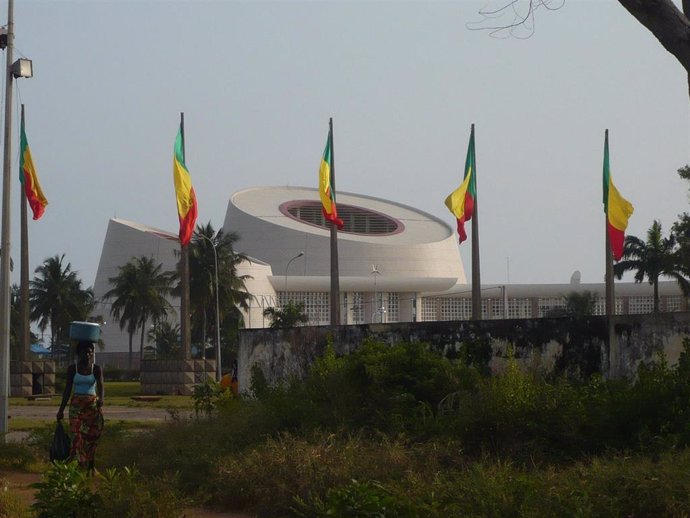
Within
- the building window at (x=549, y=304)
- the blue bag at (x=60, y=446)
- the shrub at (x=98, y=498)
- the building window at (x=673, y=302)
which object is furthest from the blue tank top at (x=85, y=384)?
the building window at (x=673, y=302)

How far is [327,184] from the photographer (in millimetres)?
31781

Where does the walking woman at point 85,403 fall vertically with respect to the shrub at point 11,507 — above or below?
above

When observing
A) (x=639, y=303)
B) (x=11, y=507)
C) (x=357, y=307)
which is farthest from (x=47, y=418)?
(x=639, y=303)

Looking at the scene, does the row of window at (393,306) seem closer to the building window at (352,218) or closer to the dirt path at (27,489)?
the building window at (352,218)

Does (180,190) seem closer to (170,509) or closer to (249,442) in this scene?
(249,442)

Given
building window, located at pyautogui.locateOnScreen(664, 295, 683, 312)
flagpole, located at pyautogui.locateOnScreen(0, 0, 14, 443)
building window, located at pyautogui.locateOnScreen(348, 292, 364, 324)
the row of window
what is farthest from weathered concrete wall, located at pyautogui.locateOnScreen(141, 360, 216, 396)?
building window, located at pyautogui.locateOnScreen(664, 295, 683, 312)

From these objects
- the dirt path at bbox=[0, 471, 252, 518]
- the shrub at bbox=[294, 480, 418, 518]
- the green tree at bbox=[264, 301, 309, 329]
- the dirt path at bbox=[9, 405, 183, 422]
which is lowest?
the dirt path at bbox=[9, 405, 183, 422]

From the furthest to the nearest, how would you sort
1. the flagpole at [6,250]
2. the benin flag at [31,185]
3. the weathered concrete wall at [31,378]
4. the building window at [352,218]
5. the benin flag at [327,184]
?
1. the building window at [352,218]
2. the weathered concrete wall at [31,378]
3. the benin flag at [327,184]
4. the benin flag at [31,185]
5. the flagpole at [6,250]

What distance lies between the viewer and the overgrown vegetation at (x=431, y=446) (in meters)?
6.11

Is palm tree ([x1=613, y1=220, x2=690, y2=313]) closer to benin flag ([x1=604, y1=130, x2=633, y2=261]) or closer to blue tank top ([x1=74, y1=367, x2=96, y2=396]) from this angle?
benin flag ([x1=604, y1=130, x2=633, y2=261])

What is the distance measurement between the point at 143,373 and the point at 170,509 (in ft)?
99.2

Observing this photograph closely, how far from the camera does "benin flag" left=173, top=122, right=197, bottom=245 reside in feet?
90.1

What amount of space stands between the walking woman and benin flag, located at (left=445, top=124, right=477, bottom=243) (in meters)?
20.8

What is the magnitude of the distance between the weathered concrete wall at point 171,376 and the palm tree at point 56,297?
1015 inches
